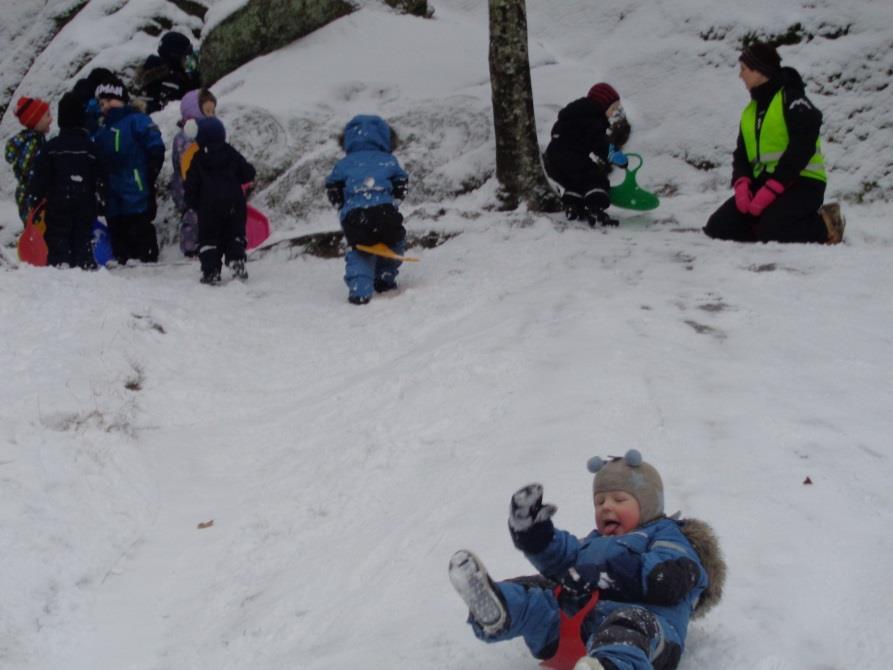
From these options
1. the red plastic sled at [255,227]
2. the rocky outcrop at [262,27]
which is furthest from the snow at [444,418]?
the rocky outcrop at [262,27]

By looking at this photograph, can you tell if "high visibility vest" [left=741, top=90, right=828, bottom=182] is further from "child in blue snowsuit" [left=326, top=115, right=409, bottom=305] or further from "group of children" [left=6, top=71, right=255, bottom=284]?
"group of children" [left=6, top=71, right=255, bottom=284]

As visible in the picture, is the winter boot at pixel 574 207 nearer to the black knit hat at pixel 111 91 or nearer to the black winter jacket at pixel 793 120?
the black winter jacket at pixel 793 120

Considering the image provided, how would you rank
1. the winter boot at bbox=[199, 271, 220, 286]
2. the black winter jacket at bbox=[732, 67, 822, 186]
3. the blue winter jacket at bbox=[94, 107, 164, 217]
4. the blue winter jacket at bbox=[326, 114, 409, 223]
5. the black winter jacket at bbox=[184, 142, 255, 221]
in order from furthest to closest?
the blue winter jacket at bbox=[94, 107, 164, 217], the winter boot at bbox=[199, 271, 220, 286], the black winter jacket at bbox=[184, 142, 255, 221], the blue winter jacket at bbox=[326, 114, 409, 223], the black winter jacket at bbox=[732, 67, 822, 186]

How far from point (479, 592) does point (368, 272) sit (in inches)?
220

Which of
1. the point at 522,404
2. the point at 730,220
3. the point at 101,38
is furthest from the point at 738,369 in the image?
the point at 101,38

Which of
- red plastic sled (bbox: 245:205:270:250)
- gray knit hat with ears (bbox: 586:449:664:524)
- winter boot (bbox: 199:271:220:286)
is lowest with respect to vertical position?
winter boot (bbox: 199:271:220:286)

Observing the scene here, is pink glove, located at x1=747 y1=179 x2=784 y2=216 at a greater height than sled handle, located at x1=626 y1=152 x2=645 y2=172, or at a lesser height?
greater

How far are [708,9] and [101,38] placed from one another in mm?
8389

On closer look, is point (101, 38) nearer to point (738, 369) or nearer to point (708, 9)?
point (708, 9)

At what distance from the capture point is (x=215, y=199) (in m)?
8.85

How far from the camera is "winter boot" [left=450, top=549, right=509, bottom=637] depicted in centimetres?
292

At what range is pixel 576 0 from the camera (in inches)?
520

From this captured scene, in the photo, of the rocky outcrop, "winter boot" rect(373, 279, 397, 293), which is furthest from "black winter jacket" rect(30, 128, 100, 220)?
the rocky outcrop

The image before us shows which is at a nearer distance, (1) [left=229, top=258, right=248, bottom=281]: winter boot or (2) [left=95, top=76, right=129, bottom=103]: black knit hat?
(1) [left=229, top=258, right=248, bottom=281]: winter boot
